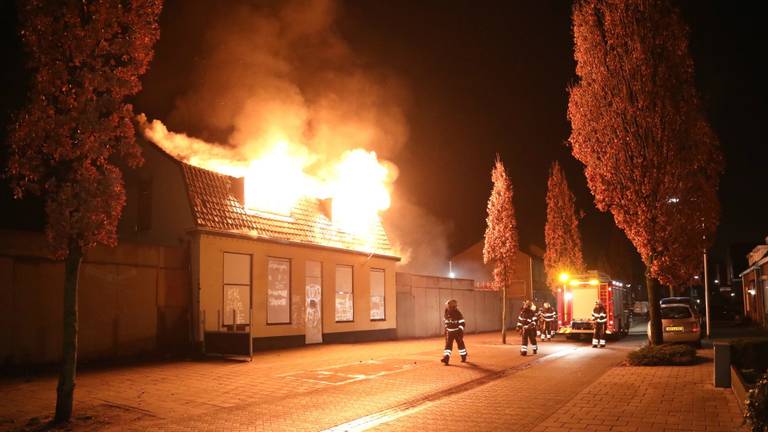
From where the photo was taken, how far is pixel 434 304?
98.5ft

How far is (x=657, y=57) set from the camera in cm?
1634

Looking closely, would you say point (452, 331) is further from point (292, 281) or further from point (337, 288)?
point (337, 288)

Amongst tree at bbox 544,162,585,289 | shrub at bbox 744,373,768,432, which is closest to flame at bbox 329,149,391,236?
tree at bbox 544,162,585,289

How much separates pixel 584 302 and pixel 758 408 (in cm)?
2165

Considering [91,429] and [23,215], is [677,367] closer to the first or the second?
[91,429]

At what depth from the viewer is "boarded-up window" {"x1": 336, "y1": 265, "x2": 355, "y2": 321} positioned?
77.2ft

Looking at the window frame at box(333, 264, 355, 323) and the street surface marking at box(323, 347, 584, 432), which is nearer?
the street surface marking at box(323, 347, 584, 432)

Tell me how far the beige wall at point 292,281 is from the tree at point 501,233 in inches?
186

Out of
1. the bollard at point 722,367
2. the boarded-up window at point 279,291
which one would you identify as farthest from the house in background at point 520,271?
the bollard at point 722,367

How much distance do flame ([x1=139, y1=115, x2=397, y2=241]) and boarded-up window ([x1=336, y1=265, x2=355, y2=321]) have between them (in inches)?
66.5

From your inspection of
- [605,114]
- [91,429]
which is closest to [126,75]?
[91,429]

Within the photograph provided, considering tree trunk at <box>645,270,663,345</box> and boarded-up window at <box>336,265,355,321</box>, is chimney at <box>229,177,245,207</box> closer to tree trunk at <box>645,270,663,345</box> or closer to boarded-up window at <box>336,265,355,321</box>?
boarded-up window at <box>336,265,355,321</box>

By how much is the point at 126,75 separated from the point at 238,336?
8906 millimetres

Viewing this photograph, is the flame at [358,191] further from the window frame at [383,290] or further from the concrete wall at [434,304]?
the concrete wall at [434,304]
